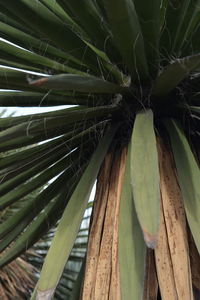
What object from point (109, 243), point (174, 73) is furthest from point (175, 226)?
point (174, 73)

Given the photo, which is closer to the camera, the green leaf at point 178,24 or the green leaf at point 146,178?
the green leaf at point 146,178

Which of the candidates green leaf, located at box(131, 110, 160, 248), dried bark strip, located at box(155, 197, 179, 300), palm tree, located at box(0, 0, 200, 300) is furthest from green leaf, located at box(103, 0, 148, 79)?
dried bark strip, located at box(155, 197, 179, 300)

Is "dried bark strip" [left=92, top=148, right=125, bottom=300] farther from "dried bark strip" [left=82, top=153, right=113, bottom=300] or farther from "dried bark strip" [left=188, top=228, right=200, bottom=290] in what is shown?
"dried bark strip" [left=188, top=228, right=200, bottom=290]

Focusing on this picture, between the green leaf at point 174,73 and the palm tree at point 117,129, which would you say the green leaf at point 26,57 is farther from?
the green leaf at point 174,73

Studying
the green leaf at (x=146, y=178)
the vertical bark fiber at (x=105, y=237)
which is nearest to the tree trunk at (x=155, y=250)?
the vertical bark fiber at (x=105, y=237)

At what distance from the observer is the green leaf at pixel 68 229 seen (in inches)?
39.3

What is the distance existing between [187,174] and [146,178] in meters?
0.19

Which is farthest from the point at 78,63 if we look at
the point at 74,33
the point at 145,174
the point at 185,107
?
the point at 145,174

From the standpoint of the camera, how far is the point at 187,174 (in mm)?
1115

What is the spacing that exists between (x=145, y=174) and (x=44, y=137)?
0.50m

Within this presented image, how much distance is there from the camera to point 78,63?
4.27 feet

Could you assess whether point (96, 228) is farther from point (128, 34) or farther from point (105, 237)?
point (128, 34)

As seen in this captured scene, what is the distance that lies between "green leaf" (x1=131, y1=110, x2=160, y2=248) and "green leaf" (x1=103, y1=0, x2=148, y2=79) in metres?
0.11

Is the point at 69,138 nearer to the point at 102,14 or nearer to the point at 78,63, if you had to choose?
the point at 78,63
